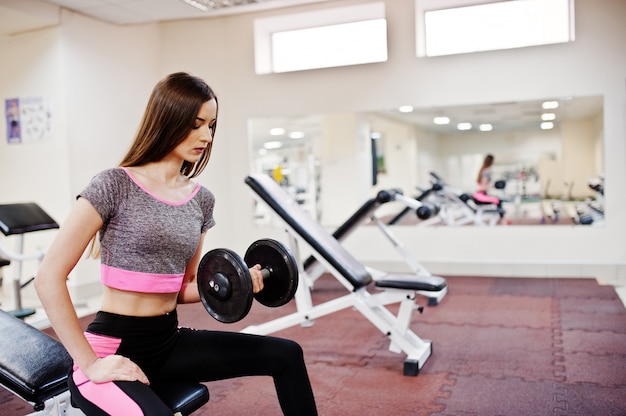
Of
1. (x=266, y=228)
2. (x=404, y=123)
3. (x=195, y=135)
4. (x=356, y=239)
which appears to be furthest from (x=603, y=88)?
(x=195, y=135)

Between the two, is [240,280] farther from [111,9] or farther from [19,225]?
[111,9]

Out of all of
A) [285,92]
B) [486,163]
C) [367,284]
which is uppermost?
[285,92]

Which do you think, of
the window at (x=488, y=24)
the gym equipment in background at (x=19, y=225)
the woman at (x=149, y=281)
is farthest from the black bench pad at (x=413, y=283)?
the window at (x=488, y=24)

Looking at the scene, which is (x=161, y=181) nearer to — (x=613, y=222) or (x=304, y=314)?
(x=304, y=314)

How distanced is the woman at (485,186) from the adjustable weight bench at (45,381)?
3890 millimetres

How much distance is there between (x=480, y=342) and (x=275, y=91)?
2979mm

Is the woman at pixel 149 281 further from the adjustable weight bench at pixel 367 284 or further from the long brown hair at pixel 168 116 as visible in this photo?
the adjustable weight bench at pixel 367 284

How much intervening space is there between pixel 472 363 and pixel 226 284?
1795 mm

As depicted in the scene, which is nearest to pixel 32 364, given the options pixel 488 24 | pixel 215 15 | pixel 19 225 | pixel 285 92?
pixel 19 225

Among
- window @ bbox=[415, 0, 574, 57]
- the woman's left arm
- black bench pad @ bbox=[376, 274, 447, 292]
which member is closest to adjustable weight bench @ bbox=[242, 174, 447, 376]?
black bench pad @ bbox=[376, 274, 447, 292]

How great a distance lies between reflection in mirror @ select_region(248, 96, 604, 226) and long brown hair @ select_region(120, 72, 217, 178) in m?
3.29

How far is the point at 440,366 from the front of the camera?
8.66 feet

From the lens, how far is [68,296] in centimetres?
113

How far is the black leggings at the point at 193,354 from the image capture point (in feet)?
3.99
